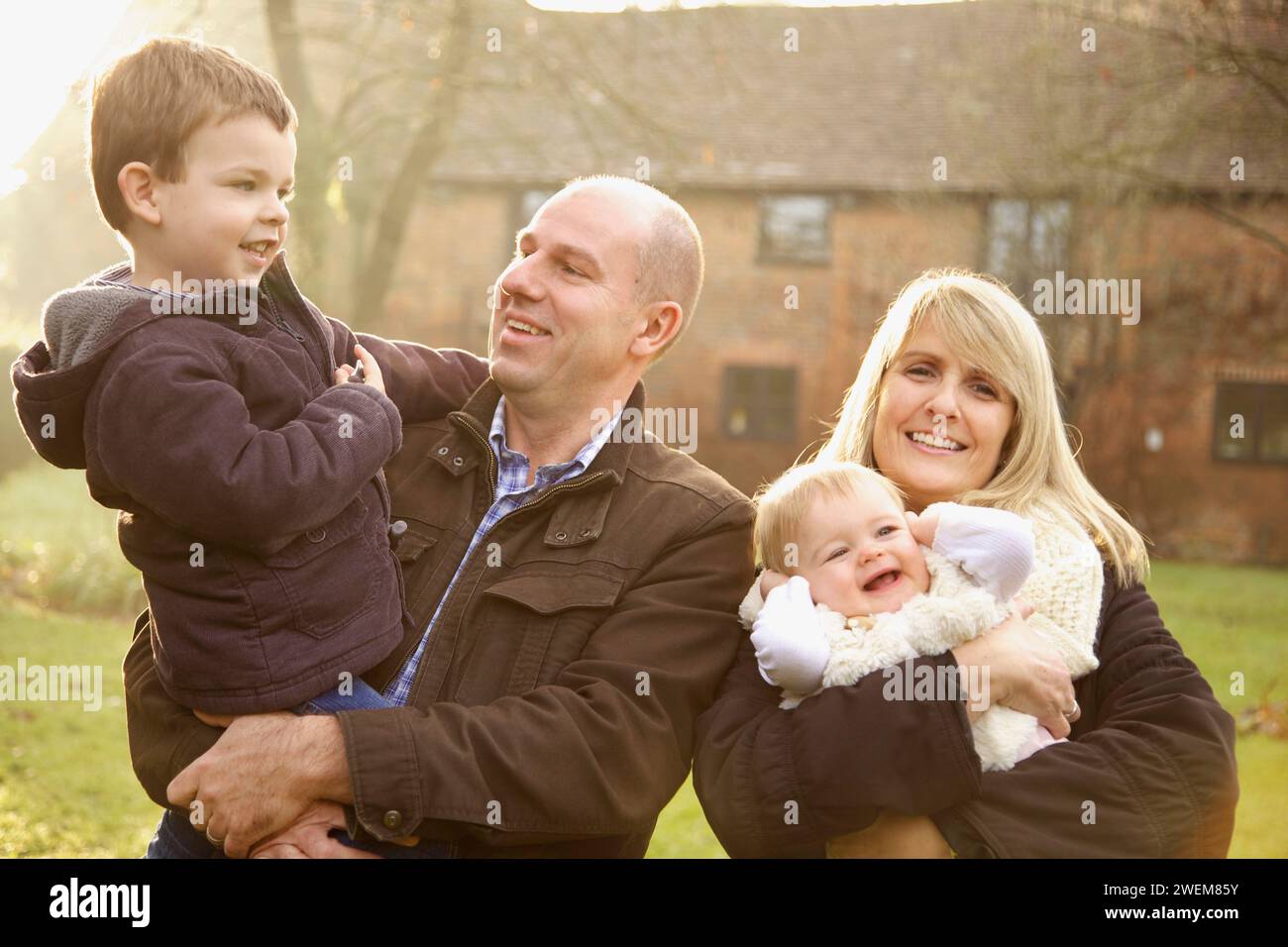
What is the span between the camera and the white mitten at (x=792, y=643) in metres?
2.71

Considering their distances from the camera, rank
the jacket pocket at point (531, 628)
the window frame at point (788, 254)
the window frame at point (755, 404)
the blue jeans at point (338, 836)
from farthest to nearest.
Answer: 1. the window frame at point (755, 404)
2. the window frame at point (788, 254)
3. the jacket pocket at point (531, 628)
4. the blue jeans at point (338, 836)

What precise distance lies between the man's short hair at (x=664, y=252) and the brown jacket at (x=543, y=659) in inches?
18.6

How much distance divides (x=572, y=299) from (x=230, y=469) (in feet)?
4.06

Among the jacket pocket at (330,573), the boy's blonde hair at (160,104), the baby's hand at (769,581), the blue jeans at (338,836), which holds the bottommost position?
the blue jeans at (338,836)

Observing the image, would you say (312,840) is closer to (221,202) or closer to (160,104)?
(221,202)

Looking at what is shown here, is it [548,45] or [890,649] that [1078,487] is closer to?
[890,649]

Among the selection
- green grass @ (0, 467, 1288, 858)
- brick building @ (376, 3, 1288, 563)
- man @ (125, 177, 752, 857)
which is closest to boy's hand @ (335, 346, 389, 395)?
man @ (125, 177, 752, 857)

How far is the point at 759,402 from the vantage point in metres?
22.8

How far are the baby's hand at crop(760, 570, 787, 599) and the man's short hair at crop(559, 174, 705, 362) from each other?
2.99 feet

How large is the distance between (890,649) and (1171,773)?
26.2 inches

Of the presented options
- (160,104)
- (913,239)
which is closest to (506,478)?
(160,104)

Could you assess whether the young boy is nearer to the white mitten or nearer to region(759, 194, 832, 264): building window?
the white mitten

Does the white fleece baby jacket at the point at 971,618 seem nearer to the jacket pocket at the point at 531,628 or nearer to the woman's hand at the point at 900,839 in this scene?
the woman's hand at the point at 900,839

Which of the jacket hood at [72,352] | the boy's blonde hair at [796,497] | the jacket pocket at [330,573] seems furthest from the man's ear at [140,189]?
the boy's blonde hair at [796,497]
